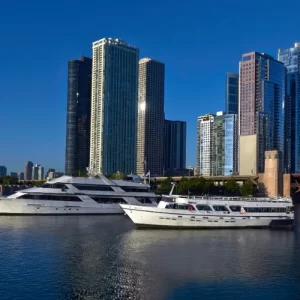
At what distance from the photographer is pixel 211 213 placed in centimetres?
7231

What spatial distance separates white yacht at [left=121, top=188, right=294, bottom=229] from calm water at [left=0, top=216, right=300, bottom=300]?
101 inches

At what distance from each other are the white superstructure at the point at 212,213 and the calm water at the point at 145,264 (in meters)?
2.54

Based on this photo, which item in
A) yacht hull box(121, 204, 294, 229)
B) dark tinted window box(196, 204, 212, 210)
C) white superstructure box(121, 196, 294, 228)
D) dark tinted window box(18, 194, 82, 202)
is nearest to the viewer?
yacht hull box(121, 204, 294, 229)

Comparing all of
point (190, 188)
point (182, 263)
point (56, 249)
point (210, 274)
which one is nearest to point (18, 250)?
point (56, 249)

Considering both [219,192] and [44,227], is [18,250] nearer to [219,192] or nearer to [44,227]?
[44,227]

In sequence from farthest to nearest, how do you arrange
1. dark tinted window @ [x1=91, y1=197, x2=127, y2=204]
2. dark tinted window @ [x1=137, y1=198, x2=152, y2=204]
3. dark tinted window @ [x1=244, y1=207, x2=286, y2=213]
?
dark tinted window @ [x1=137, y1=198, x2=152, y2=204]
dark tinted window @ [x1=91, y1=197, x2=127, y2=204]
dark tinted window @ [x1=244, y1=207, x2=286, y2=213]

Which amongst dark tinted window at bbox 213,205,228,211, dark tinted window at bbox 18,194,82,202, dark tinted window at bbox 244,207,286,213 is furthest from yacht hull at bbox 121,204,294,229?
dark tinted window at bbox 18,194,82,202

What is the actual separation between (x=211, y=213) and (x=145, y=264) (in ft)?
98.2

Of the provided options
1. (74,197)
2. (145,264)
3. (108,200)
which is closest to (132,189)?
(108,200)

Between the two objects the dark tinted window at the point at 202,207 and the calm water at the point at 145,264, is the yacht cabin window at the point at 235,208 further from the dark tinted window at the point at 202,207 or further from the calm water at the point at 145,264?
the calm water at the point at 145,264

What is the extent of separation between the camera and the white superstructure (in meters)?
70.2

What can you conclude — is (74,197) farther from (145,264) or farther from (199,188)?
(199,188)

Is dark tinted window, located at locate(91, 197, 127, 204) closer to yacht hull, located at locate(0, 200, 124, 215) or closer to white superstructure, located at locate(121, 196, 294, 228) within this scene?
yacht hull, located at locate(0, 200, 124, 215)

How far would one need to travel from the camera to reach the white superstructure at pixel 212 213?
70.2 m
